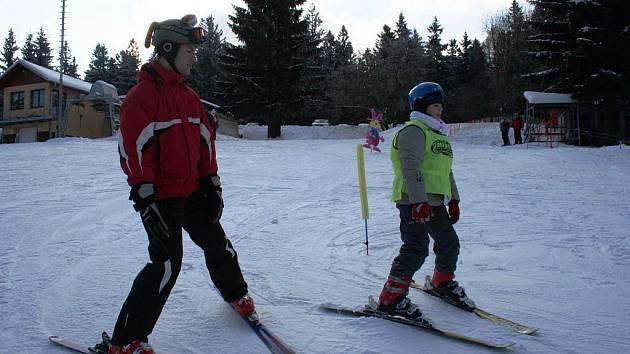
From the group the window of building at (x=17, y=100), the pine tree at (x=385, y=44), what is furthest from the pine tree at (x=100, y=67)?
the pine tree at (x=385, y=44)

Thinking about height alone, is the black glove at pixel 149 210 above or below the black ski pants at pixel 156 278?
above

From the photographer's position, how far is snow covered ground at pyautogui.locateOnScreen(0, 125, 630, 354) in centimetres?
320

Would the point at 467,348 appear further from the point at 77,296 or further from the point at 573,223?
the point at 573,223

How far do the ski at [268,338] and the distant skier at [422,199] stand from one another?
2.83 feet

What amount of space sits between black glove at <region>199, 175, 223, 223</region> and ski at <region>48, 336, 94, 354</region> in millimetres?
1055

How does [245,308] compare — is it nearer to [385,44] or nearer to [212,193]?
[212,193]

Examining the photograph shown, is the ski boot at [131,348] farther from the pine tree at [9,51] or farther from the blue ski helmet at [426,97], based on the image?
the pine tree at [9,51]

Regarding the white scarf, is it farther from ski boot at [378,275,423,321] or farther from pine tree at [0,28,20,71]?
pine tree at [0,28,20,71]

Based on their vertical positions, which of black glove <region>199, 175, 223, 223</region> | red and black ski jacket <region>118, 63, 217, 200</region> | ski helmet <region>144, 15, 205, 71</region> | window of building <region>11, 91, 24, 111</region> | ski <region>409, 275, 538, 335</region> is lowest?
ski <region>409, 275, 538, 335</region>

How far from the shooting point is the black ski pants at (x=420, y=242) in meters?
3.51

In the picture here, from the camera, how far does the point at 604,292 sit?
161 inches

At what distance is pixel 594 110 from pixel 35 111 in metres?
36.1

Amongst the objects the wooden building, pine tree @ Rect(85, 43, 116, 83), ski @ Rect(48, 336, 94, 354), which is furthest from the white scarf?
pine tree @ Rect(85, 43, 116, 83)

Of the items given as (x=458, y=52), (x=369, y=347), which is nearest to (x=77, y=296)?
(x=369, y=347)
